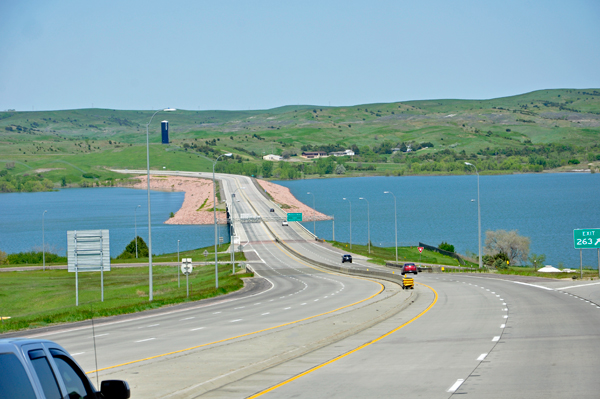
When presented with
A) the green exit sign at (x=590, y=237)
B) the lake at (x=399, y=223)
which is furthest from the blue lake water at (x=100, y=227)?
the green exit sign at (x=590, y=237)

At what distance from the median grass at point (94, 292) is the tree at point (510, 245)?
146 ft

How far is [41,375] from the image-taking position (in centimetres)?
457

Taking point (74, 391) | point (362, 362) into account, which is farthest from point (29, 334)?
point (74, 391)

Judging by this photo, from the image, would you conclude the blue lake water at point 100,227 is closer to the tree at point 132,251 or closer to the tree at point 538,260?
the tree at point 132,251

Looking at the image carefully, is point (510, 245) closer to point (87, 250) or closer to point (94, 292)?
point (94, 292)

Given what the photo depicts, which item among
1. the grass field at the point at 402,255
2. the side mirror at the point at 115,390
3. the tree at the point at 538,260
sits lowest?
the tree at the point at 538,260

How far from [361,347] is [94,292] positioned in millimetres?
40725

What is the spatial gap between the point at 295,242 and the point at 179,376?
95.1m

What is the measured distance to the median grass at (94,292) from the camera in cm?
3275

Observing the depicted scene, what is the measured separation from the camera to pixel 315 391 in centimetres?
1206

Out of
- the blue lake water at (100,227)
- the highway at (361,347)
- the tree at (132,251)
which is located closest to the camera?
the highway at (361,347)

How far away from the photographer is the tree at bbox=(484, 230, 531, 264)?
96.9 metres

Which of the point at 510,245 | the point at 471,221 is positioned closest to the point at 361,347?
the point at 510,245

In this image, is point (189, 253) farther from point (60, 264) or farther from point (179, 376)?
point (179, 376)
